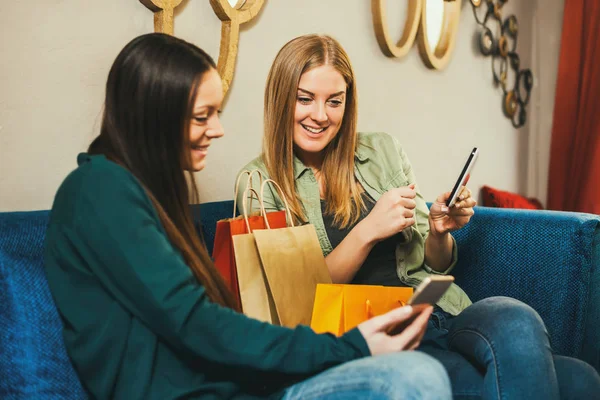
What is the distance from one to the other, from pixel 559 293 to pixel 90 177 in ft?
4.32

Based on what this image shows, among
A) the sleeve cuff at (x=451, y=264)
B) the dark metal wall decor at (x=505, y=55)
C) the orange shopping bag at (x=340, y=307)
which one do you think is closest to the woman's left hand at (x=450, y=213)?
the sleeve cuff at (x=451, y=264)

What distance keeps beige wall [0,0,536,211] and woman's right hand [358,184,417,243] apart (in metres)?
0.55

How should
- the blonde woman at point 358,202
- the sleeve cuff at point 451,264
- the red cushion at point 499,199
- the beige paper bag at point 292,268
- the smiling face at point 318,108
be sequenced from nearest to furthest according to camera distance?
the beige paper bag at point 292,268 → the blonde woman at point 358,202 → the smiling face at point 318,108 → the sleeve cuff at point 451,264 → the red cushion at point 499,199

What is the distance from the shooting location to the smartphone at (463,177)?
151cm

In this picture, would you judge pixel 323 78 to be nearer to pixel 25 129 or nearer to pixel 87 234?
pixel 25 129

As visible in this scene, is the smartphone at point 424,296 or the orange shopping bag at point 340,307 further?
the orange shopping bag at point 340,307

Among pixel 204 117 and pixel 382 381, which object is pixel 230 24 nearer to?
pixel 204 117

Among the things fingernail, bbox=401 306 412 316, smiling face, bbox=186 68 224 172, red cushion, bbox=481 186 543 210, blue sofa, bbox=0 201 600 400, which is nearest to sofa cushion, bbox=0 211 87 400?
blue sofa, bbox=0 201 600 400

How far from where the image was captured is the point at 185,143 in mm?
1162

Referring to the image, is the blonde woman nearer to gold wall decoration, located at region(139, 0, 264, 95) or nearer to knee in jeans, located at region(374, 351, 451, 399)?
gold wall decoration, located at region(139, 0, 264, 95)

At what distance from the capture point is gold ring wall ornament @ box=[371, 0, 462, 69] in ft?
8.21

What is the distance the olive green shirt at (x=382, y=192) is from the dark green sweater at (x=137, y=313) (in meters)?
0.62

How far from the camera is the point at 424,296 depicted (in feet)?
3.65

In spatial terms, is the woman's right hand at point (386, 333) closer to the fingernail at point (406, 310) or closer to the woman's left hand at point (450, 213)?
the fingernail at point (406, 310)
